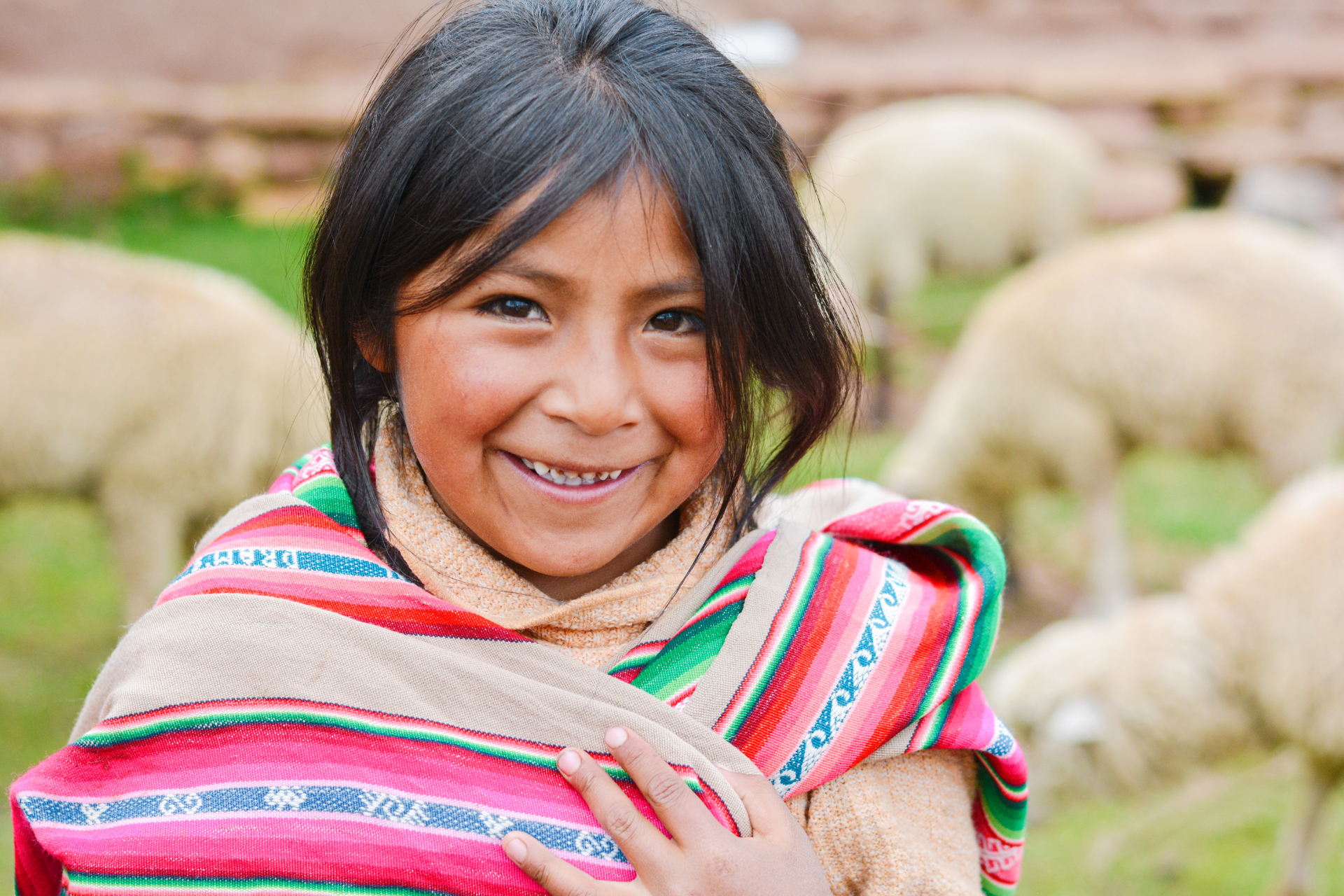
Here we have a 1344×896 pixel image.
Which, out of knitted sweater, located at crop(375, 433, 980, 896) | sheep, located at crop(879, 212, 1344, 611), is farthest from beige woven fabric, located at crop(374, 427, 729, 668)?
sheep, located at crop(879, 212, 1344, 611)

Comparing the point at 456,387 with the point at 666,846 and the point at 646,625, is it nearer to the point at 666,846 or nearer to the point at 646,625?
the point at 646,625

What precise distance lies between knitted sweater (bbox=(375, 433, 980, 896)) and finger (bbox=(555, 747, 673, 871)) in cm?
12

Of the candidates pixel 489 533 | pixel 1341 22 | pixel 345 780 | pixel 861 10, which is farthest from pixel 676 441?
pixel 1341 22

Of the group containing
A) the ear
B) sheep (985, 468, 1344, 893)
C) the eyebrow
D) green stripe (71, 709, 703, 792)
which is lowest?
sheep (985, 468, 1344, 893)

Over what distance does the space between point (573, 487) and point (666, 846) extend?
0.34m

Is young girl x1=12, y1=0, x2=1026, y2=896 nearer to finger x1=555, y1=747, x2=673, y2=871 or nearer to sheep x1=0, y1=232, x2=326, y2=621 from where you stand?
finger x1=555, y1=747, x2=673, y2=871

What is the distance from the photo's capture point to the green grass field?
388 cm

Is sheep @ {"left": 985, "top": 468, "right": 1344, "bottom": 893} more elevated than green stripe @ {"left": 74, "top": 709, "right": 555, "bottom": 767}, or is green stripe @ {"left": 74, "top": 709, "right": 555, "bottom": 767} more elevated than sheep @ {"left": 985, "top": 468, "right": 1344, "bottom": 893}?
green stripe @ {"left": 74, "top": 709, "right": 555, "bottom": 767}

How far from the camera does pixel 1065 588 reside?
6324 mm

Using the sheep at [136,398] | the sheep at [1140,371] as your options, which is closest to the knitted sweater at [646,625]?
the sheep at [136,398]

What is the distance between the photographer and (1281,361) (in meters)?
5.17

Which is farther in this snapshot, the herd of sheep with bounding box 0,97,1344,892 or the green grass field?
the green grass field

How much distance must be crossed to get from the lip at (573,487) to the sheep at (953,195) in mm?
7666

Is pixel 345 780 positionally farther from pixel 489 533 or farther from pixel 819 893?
pixel 819 893
